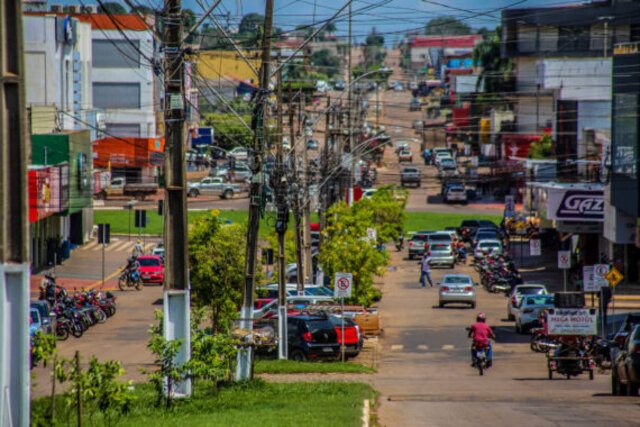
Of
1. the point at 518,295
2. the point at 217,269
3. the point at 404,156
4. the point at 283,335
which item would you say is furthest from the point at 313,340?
the point at 404,156

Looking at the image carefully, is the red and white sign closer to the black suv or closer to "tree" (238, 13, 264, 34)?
the black suv

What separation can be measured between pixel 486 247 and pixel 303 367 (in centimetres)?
3761

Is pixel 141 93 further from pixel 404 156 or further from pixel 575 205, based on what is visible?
pixel 575 205

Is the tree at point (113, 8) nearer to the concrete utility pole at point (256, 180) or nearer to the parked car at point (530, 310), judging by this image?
the concrete utility pole at point (256, 180)

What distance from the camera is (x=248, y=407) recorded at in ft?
55.1

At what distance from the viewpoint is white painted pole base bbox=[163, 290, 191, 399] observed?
16.2 meters

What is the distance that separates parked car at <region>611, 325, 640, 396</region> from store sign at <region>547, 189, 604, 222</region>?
3050cm

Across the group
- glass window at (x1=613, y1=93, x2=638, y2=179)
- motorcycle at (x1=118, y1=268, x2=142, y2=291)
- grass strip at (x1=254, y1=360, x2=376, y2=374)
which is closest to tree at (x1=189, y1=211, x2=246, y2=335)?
grass strip at (x1=254, y1=360, x2=376, y2=374)

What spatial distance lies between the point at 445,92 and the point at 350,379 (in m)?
141

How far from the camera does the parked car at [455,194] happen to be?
9288 cm

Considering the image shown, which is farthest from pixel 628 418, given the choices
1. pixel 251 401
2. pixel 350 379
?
pixel 350 379

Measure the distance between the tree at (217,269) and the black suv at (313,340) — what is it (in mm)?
2579

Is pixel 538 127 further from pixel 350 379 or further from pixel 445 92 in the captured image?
pixel 350 379

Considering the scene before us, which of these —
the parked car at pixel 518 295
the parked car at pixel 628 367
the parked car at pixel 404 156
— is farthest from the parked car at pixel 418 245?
the parked car at pixel 404 156
